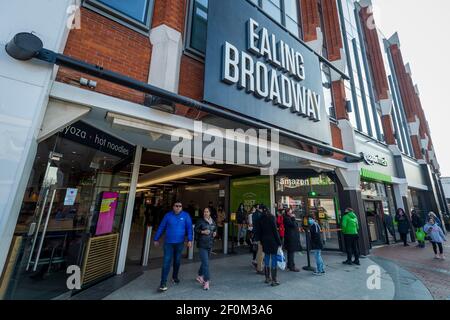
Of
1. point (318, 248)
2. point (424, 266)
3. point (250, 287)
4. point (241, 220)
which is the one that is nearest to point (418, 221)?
point (424, 266)

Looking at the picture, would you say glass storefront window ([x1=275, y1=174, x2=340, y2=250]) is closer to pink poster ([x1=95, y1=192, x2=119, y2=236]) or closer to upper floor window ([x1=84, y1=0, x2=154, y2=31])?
pink poster ([x1=95, y1=192, x2=119, y2=236])

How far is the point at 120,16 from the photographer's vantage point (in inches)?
166

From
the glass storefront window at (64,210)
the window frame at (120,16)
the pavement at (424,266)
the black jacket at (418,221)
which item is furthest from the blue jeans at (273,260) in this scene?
the black jacket at (418,221)

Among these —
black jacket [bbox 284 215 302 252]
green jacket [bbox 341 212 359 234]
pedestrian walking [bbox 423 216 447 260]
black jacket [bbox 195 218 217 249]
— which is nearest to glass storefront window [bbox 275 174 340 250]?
green jacket [bbox 341 212 359 234]

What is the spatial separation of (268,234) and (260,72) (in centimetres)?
443

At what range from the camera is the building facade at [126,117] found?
296 centimetres

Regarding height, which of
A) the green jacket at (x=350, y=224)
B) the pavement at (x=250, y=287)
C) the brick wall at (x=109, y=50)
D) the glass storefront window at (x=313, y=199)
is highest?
the brick wall at (x=109, y=50)

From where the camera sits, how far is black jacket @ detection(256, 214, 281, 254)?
4773 millimetres

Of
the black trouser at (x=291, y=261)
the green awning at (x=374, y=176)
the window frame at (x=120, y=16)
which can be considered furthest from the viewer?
the green awning at (x=374, y=176)

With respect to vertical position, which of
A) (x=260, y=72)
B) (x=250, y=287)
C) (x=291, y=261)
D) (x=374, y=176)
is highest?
(x=260, y=72)

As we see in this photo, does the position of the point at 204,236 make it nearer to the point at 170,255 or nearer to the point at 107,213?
the point at 170,255

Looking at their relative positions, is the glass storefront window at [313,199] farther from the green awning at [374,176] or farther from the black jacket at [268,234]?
the black jacket at [268,234]

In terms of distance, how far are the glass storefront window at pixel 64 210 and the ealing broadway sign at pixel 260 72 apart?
2.96m

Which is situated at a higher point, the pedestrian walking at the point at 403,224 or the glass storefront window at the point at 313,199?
the glass storefront window at the point at 313,199
